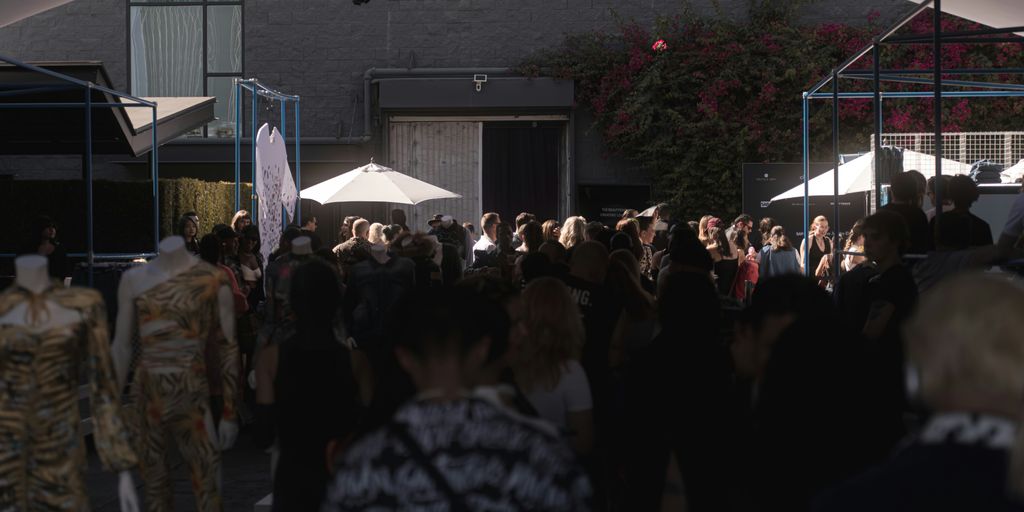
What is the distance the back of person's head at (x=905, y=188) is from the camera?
26.3ft

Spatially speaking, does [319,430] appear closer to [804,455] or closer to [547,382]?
[547,382]

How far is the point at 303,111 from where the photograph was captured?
2205cm

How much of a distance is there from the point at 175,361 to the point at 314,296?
3.84 ft

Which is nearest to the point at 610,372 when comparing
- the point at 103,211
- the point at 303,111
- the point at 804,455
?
the point at 804,455

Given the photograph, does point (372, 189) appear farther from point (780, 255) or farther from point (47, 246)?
point (47, 246)

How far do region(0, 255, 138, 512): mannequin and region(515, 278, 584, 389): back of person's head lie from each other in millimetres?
1576

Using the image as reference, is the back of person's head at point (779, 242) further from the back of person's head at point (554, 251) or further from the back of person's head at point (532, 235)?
the back of person's head at point (554, 251)

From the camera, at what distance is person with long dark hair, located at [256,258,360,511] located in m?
4.42

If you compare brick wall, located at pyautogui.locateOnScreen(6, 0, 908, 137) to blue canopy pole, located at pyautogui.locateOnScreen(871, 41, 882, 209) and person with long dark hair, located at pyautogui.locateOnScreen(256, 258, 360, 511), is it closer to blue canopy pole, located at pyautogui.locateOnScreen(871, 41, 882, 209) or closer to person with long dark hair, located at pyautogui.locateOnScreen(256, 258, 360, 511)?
blue canopy pole, located at pyautogui.locateOnScreen(871, 41, 882, 209)

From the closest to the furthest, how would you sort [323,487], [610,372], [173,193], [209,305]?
[323,487] → [209,305] → [610,372] → [173,193]

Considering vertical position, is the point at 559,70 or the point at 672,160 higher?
the point at 559,70

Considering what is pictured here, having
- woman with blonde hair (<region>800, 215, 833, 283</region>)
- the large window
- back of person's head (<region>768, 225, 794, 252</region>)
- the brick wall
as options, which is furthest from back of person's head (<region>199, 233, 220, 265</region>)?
the large window

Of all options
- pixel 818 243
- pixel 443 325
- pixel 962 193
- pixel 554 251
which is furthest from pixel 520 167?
pixel 443 325

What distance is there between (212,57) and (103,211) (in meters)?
9.68
